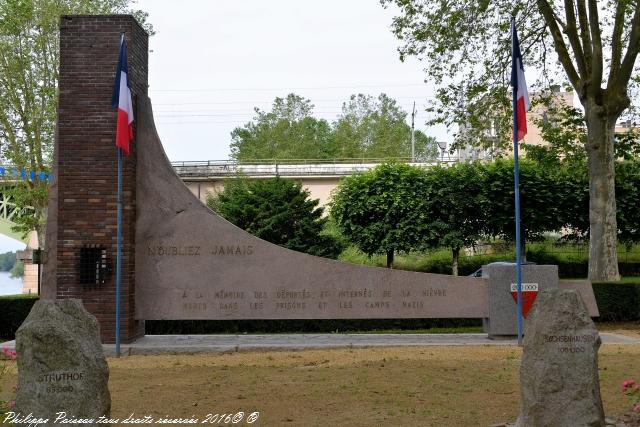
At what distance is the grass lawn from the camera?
759cm

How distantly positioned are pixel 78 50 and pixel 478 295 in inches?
315

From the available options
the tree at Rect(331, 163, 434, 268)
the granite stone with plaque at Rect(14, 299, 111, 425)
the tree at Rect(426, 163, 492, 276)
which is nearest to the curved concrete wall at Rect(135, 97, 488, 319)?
the granite stone with plaque at Rect(14, 299, 111, 425)

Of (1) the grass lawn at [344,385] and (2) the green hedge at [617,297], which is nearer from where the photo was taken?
(1) the grass lawn at [344,385]

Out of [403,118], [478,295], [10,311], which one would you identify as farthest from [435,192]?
[403,118]

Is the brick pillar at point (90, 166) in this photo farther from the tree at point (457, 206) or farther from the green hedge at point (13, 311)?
the tree at point (457, 206)

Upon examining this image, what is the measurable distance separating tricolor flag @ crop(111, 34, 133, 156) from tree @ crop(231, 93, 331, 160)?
4240 centimetres

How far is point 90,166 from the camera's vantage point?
40.9 ft

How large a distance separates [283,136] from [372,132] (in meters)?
7.93

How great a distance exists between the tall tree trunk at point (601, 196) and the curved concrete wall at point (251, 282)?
7.31 m

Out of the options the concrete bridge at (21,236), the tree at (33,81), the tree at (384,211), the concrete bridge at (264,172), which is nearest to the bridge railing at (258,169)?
the concrete bridge at (264,172)

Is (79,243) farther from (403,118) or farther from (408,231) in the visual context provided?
(403,118)

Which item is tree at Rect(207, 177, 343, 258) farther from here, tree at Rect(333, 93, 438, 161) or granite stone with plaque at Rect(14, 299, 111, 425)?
tree at Rect(333, 93, 438, 161)

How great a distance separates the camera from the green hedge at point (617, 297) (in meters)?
16.8

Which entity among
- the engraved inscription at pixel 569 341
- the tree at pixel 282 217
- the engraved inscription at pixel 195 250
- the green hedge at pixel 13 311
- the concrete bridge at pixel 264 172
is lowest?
the green hedge at pixel 13 311
